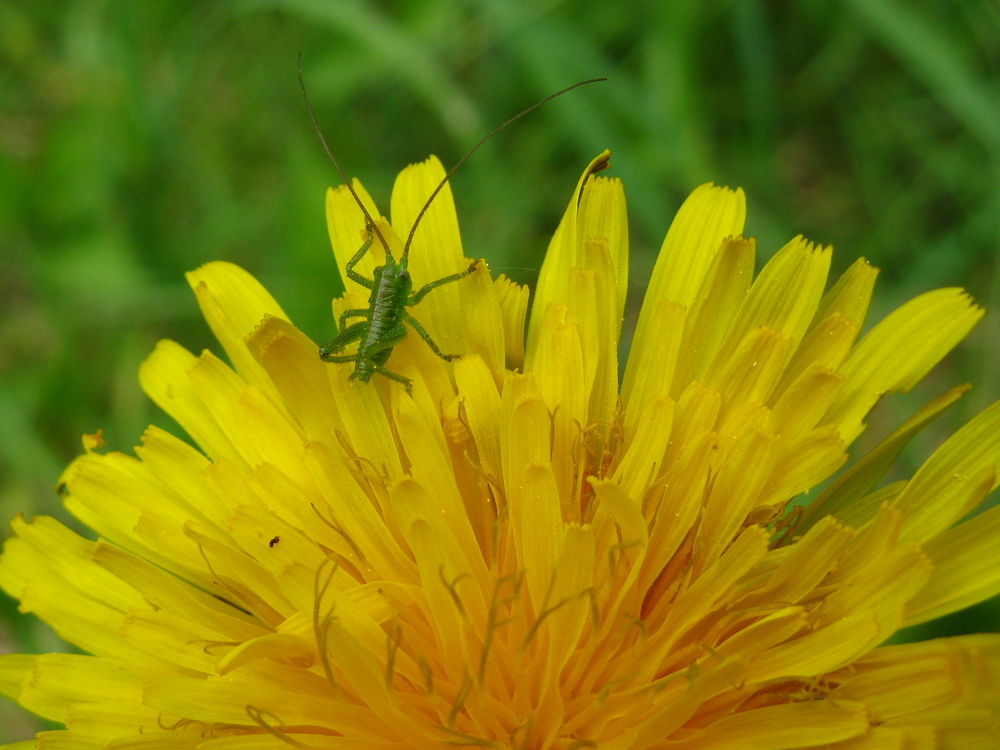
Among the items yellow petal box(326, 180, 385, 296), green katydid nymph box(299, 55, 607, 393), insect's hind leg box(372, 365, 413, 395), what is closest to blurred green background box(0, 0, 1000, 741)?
yellow petal box(326, 180, 385, 296)

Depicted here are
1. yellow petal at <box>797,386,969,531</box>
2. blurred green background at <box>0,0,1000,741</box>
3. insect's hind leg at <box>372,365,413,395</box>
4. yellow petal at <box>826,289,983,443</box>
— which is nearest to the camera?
yellow petal at <box>797,386,969,531</box>

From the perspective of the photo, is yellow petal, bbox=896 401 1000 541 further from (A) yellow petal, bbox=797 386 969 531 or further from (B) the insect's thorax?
(B) the insect's thorax

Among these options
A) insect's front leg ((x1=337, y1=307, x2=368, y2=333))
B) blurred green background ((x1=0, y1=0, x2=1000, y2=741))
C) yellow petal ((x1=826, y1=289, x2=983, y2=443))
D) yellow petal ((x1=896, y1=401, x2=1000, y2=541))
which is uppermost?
blurred green background ((x1=0, y1=0, x2=1000, y2=741))

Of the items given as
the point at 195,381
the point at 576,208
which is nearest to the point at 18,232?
the point at 195,381

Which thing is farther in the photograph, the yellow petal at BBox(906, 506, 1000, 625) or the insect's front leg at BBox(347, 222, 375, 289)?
the insect's front leg at BBox(347, 222, 375, 289)

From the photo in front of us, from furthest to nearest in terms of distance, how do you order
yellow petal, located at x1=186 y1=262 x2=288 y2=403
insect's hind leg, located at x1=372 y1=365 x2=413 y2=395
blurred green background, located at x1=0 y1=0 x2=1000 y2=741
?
blurred green background, located at x1=0 y1=0 x2=1000 y2=741
yellow petal, located at x1=186 y1=262 x2=288 y2=403
insect's hind leg, located at x1=372 y1=365 x2=413 y2=395

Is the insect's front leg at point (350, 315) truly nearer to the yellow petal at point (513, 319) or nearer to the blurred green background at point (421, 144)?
the yellow petal at point (513, 319)
